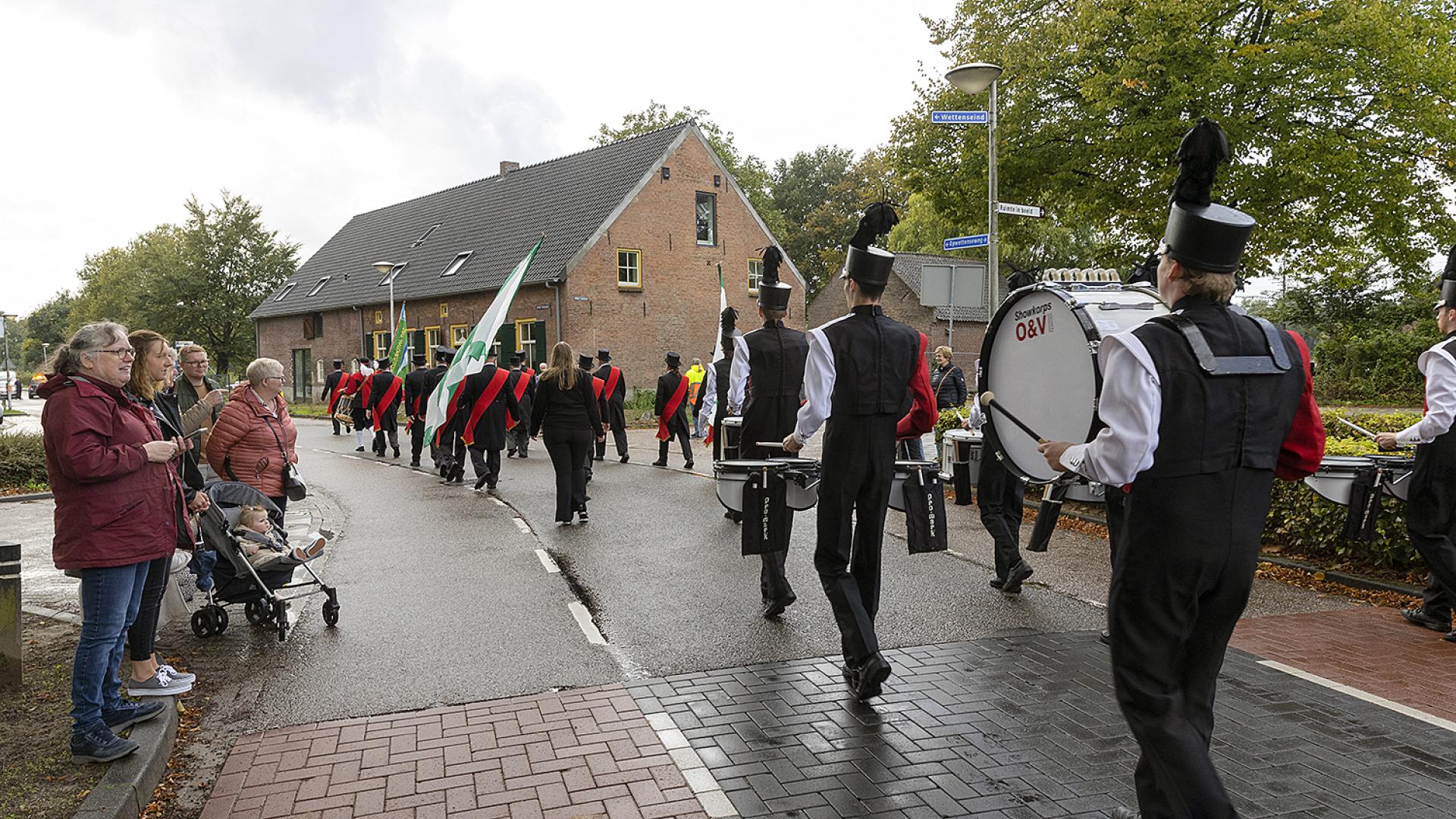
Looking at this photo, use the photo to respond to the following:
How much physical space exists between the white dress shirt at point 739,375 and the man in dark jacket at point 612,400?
568 cm

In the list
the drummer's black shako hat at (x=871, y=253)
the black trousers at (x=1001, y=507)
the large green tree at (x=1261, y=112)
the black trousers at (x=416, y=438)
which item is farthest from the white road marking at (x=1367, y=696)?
the black trousers at (x=416, y=438)

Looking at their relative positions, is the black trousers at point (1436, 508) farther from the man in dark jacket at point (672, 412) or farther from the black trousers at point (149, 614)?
the man in dark jacket at point (672, 412)

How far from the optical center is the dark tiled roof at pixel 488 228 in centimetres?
3344

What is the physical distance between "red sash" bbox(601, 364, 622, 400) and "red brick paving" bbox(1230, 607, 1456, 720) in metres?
10.9

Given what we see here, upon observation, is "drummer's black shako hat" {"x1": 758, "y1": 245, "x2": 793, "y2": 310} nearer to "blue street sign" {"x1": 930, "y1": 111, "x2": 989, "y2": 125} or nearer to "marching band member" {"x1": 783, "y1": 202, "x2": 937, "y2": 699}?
"marching band member" {"x1": 783, "y1": 202, "x2": 937, "y2": 699}

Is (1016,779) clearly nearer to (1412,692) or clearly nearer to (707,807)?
(707,807)

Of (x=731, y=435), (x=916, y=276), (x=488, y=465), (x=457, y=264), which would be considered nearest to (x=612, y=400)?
(x=488, y=465)

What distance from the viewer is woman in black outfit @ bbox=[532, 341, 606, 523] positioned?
10.8 metres

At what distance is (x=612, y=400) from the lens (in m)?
17.2

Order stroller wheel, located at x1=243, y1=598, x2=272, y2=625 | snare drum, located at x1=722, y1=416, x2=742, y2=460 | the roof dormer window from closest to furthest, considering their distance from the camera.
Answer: stroller wheel, located at x1=243, y1=598, x2=272, y2=625
snare drum, located at x1=722, y1=416, x2=742, y2=460
the roof dormer window

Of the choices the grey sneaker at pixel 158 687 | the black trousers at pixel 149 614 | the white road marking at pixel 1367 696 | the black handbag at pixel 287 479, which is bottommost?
the white road marking at pixel 1367 696

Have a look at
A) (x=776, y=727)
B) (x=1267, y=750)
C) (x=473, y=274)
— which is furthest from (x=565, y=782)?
(x=473, y=274)

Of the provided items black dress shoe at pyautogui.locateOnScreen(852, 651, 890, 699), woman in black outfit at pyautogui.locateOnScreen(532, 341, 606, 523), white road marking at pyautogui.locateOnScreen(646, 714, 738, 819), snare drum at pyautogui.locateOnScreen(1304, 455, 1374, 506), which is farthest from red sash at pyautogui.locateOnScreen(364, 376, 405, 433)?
snare drum at pyautogui.locateOnScreen(1304, 455, 1374, 506)

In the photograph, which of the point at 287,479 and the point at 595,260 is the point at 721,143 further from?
the point at 287,479
